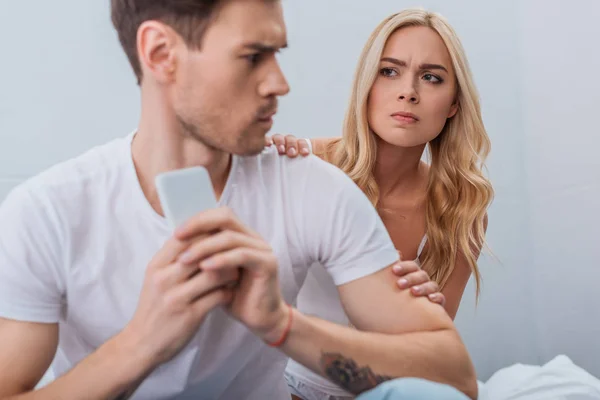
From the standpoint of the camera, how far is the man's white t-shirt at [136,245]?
1.07m

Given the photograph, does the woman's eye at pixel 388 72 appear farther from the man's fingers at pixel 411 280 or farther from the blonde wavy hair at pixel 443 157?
the man's fingers at pixel 411 280

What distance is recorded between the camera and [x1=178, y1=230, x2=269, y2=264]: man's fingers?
34.8 inches

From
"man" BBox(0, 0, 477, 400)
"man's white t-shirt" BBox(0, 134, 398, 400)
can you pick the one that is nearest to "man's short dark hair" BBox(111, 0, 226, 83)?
"man" BBox(0, 0, 477, 400)

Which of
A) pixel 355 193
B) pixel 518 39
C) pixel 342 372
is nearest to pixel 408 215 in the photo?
pixel 355 193

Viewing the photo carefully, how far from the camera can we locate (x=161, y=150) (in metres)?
1.13

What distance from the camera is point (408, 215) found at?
1.88 metres

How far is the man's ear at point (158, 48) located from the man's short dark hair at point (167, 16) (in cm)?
1

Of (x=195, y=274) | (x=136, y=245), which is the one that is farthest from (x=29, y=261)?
(x=195, y=274)

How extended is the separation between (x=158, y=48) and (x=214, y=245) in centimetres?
33

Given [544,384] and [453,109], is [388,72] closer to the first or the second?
[453,109]

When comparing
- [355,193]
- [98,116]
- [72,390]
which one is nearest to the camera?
[72,390]

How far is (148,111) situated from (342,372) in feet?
1.51

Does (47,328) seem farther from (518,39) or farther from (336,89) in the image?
(518,39)

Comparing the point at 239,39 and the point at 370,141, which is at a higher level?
the point at 239,39
